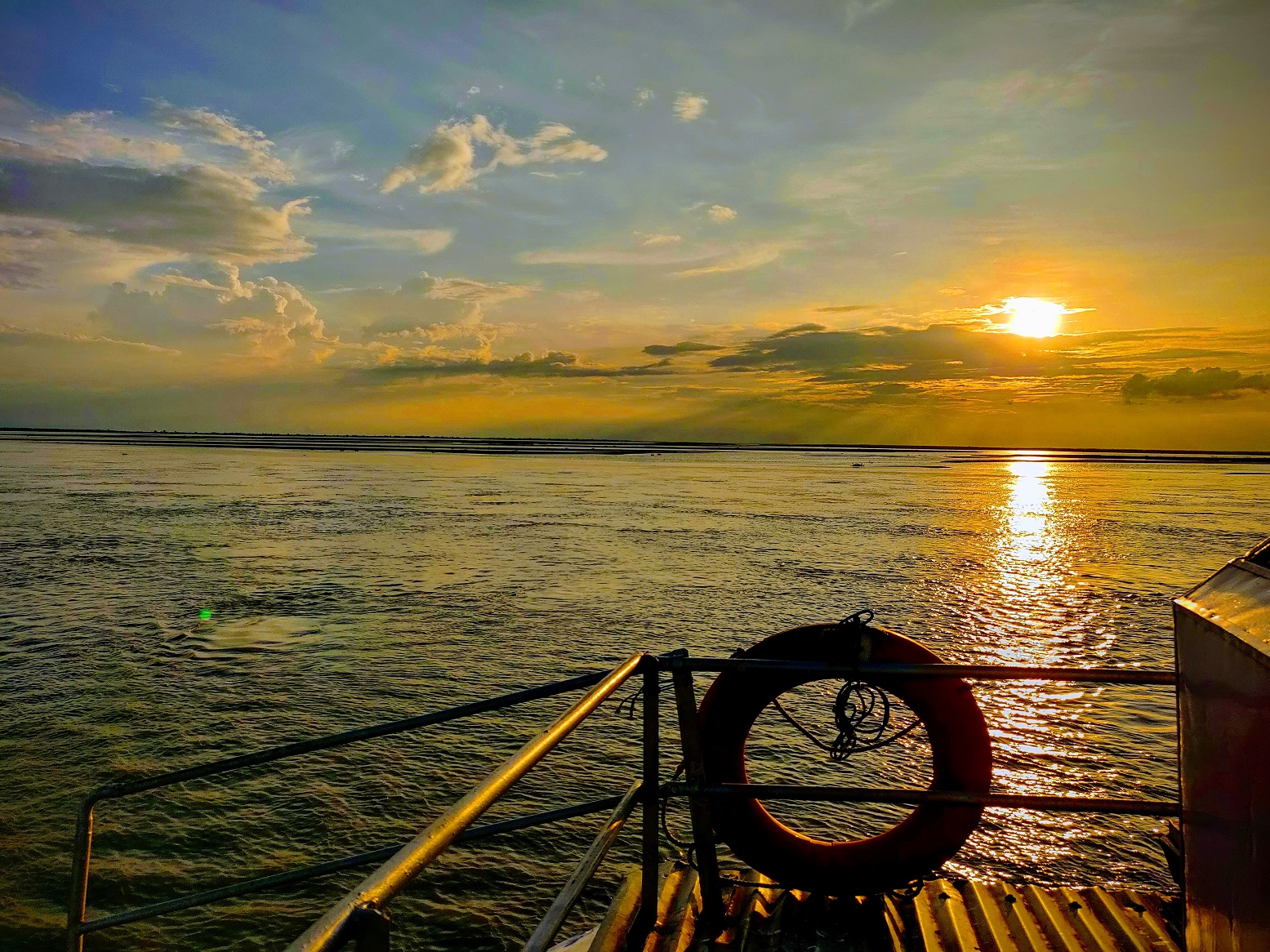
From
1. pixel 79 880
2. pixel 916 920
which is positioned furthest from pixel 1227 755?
pixel 79 880

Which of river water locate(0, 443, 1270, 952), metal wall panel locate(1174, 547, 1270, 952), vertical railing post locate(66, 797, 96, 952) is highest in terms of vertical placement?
metal wall panel locate(1174, 547, 1270, 952)

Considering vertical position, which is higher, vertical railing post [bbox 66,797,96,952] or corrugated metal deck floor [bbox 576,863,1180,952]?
vertical railing post [bbox 66,797,96,952]

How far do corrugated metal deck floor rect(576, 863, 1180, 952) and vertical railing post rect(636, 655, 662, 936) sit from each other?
9cm

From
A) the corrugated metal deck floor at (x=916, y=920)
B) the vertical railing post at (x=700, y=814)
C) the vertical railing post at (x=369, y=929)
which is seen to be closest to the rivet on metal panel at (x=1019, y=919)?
the corrugated metal deck floor at (x=916, y=920)

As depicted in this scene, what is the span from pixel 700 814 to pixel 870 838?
900mm

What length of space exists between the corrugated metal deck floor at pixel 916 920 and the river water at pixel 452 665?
1.62 m

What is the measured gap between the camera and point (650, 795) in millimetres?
3328

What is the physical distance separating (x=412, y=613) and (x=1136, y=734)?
8910mm

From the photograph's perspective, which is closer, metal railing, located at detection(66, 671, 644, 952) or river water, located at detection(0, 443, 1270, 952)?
metal railing, located at detection(66, 671, 644, 952)

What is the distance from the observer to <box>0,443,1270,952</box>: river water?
5.52m

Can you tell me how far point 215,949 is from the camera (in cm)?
479

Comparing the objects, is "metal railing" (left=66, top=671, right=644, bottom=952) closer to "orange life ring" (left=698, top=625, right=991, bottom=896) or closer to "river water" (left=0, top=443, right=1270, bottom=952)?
"orange life ring" (left=698, top=625, right=991, bottom=896)

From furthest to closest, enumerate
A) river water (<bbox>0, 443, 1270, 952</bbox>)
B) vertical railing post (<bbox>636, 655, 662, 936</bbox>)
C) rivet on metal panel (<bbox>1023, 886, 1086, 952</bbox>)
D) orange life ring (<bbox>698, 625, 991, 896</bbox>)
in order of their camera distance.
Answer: river water (<bbox>0, 443, 1270, 952</bbox>)
orange life ring (<bbox>698, 625, 991, 896</bbox>)
rivet on metal panel (<bbox>1023, 886, 1086, 952</bbox>)
vertical railing post (<bbox>636, 655, 662, 936</bbox>)

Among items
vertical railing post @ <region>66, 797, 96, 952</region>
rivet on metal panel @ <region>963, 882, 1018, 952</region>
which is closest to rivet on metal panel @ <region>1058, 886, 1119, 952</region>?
rivet on metal panel @ <region>963, 882, 1018, 952</region>
